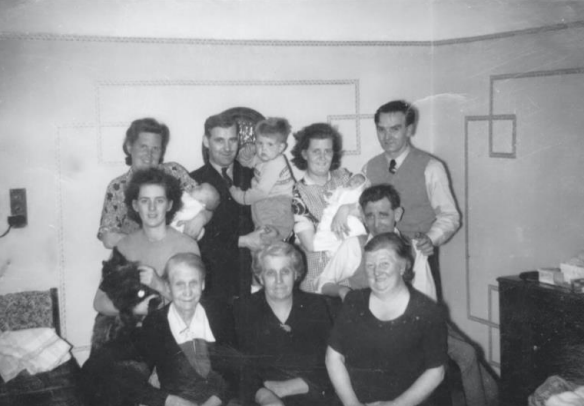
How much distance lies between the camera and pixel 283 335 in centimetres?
247

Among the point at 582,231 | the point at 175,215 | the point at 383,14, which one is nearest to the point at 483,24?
the point at 383,14

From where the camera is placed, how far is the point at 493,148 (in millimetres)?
3869

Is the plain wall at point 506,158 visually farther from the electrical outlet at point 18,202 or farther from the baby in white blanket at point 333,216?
the electrical outlet at point 18,202

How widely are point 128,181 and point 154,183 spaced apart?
0.24 m

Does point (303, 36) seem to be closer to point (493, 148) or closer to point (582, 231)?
point (493, 148)

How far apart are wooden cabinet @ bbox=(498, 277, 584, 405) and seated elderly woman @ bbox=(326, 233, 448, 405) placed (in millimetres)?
1158

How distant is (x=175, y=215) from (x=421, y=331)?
4.40 ft

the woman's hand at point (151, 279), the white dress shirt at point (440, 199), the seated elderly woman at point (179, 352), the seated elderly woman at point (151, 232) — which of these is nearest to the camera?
the seated elderly woman at point (179, 352)

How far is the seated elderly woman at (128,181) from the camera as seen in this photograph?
3035 mm

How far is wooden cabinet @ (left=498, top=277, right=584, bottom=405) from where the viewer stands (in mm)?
3107

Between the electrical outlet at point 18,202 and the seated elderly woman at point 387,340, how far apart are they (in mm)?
2041

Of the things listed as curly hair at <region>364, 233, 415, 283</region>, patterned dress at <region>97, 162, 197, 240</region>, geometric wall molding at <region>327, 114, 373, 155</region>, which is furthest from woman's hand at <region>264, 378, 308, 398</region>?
geometric wall molding at <region>327, 114, 373, 155</region>

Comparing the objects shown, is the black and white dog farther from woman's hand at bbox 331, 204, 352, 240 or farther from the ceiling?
the ceiling

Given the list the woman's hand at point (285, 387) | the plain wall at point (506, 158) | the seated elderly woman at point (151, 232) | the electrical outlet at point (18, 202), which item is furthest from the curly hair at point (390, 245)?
the electrical outlet at point (18, 202)
